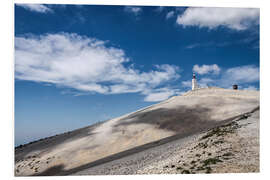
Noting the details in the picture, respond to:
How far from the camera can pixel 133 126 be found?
36.8ft

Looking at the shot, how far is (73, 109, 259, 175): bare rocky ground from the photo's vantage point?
545cm

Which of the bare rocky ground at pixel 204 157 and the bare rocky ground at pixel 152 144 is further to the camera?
the bare rocky ground at pixel 152 144

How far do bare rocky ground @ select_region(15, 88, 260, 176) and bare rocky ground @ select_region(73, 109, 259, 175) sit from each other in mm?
26

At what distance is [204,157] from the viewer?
5.89 meters

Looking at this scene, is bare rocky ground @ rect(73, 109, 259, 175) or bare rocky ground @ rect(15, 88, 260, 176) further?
bare rocky ground @ rect(15, 88, 260, 176)

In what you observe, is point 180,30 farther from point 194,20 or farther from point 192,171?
point 192,171

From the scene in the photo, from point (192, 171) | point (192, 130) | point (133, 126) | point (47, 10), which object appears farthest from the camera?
point (133, 126)

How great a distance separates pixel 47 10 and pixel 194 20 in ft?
20.1

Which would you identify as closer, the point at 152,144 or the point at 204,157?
the point at 204,157

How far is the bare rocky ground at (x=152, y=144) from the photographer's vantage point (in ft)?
21.5

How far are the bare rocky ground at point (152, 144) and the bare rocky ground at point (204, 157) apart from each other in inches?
1.0

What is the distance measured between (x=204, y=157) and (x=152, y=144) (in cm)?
356

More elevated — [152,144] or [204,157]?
[204,157]
